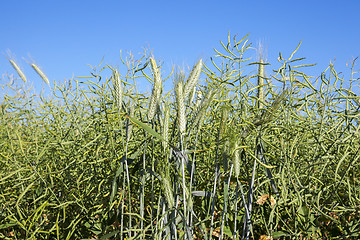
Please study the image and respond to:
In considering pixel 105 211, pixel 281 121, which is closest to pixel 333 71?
pixel 281 121

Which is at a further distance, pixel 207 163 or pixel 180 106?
pixel 207 163

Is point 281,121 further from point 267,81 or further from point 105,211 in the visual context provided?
point 105,211

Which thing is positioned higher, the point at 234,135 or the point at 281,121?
the point at 281,121

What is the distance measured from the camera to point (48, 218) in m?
1.52

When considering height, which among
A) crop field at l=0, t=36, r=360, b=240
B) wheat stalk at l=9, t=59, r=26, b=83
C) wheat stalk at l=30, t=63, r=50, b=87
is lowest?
crop field at l=0, t=36, r=360, b=240

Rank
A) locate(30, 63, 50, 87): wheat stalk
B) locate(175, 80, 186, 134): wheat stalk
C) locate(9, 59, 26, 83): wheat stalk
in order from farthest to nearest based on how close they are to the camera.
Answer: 1. locate(9, 59, 26, 83): wheat stalk
2. locate(30, 63, 50, 87): wheat stalk
3. locate(175, 80, 186, 134): wheat stalk

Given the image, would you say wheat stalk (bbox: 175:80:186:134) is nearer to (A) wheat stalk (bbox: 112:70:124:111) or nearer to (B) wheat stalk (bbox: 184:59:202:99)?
(B) wheat stalk (bbox: 184:59:202:99)

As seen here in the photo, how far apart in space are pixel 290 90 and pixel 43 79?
1102mm

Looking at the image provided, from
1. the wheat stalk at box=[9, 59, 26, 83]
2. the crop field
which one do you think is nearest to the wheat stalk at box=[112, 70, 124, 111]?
the crop field

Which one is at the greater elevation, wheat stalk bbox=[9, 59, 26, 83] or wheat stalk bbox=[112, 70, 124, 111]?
wheat stalk bbox=[9, 59, 26, 83]

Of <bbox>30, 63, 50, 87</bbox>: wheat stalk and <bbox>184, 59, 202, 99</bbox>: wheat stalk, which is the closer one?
<bbox>184, 59, 202, 99</bbox>: wheat stalk

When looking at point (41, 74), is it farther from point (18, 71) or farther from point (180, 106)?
point (180, 106)

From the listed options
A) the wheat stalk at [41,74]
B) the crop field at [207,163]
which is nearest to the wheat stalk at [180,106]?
the crop field at [207,163]

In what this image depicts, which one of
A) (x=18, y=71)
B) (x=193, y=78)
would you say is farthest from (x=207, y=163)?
(x=18, y=71)
